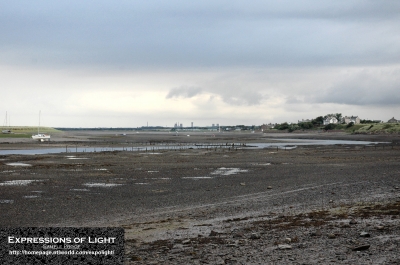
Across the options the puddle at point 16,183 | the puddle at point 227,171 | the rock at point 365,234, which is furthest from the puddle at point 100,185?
the rock at point 365,234

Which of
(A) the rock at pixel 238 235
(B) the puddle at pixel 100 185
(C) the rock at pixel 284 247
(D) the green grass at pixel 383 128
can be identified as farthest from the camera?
(D) the green grass at pixel 383 128

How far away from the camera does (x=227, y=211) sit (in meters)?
16.8

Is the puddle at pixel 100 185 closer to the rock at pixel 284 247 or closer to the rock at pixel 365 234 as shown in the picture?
the rock at pixel 284 247

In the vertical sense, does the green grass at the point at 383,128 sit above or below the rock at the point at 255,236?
above

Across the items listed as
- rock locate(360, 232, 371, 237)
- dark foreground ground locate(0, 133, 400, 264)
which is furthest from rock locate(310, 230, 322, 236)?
rock locate(360, 232, 371, 237)

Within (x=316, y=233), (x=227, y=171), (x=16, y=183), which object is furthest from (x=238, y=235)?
(x=227, y=171)

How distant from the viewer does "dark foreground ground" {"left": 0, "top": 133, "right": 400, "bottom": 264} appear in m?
10.2

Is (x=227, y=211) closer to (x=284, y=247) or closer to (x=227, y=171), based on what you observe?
(x=284, y=247)

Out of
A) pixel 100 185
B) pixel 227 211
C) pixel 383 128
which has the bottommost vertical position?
pixel 100 185

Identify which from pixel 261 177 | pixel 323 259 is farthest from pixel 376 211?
pixel 261 177

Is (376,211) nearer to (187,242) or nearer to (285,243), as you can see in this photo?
(285,243)

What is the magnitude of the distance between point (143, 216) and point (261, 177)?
1421 centimetres

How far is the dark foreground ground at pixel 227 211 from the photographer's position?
1023 cm

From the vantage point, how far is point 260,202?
745 inches
